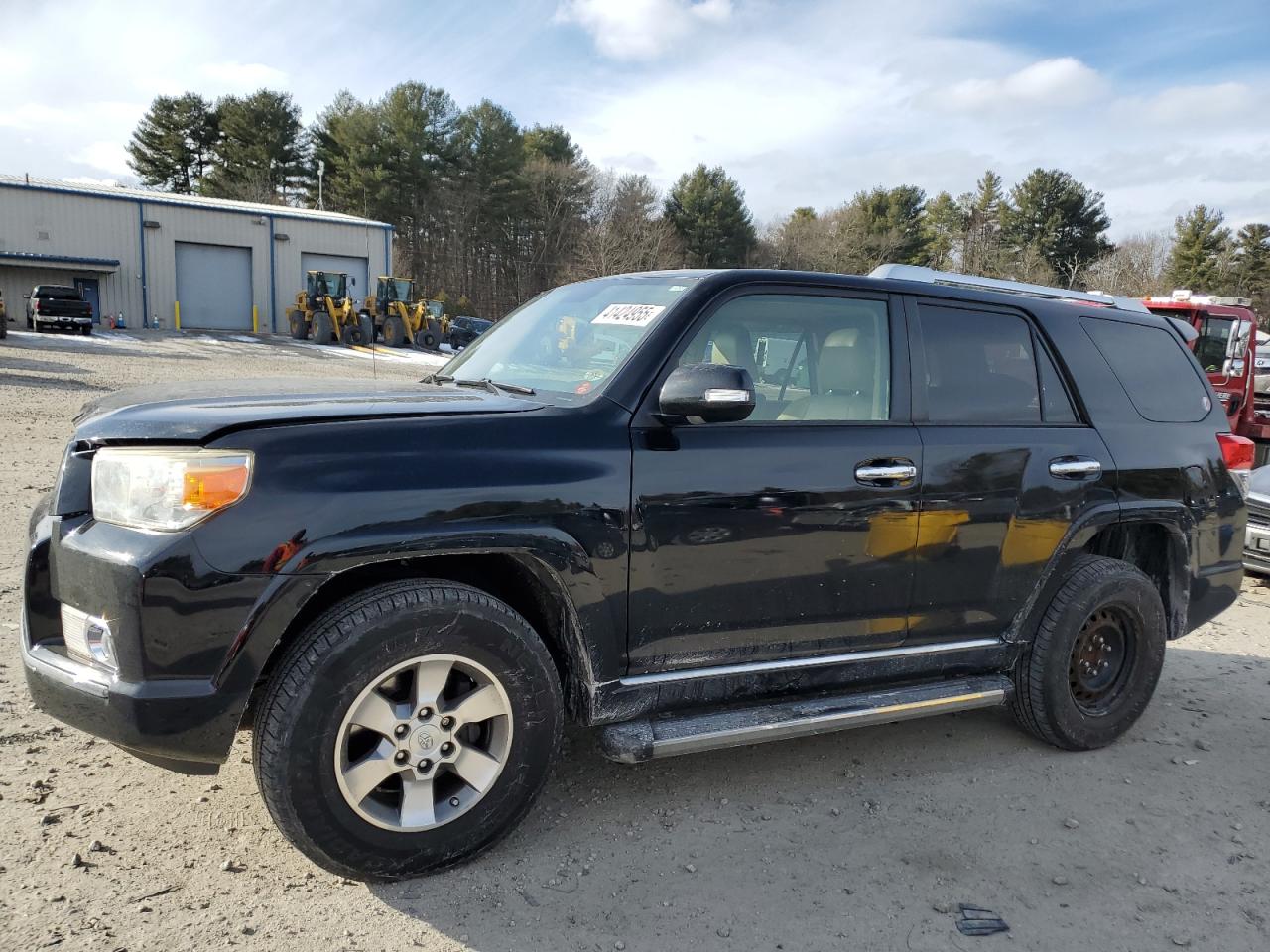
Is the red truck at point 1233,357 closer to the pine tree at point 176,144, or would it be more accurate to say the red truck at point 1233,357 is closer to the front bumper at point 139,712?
the front bumper at point 139,712

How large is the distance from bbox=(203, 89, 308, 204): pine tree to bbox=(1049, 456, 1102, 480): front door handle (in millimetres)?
60401

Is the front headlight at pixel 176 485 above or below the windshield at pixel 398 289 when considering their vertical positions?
below

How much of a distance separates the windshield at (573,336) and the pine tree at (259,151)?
5920cm

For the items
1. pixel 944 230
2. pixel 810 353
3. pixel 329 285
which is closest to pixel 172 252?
pixel 329 285

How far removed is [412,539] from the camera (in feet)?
8.43

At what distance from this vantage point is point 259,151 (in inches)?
2256

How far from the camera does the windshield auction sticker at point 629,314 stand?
324 cm

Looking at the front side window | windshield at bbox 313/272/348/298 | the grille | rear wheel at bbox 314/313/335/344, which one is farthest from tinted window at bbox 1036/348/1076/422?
windshield at bbox 313/272/348/298

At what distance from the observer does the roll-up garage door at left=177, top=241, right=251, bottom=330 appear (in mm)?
40750

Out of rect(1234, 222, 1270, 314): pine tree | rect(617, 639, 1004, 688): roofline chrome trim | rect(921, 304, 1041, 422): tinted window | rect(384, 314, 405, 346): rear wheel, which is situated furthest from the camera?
rect(1234, 222, 1270, 314): pine tree

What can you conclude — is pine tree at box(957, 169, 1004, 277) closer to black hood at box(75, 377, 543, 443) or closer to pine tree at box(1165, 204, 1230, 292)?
pine tree at box(1165, 204, 1230, 292)

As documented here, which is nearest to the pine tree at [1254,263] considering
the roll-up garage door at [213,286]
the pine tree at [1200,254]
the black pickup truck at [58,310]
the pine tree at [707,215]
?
the pine tree at [1200,254]

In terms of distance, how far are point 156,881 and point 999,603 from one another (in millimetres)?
3138

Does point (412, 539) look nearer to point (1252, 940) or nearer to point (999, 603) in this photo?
point (999, 603)
